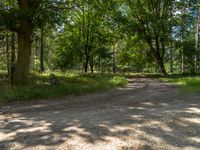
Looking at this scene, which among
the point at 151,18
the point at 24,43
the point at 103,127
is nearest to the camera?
the point at 103,127

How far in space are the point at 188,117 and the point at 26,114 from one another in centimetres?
453

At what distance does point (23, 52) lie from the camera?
14508 mm

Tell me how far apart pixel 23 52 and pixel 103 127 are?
30.9ft

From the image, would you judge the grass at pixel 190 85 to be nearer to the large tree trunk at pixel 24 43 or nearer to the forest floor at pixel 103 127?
the forest floor at pixel 103 127

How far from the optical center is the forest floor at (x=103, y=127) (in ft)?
17.3

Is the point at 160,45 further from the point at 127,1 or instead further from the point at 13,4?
the point at 13,4

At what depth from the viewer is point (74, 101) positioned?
10719 millimetres

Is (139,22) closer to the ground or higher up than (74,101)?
higher up

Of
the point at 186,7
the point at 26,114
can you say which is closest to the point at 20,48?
the point at 26,114

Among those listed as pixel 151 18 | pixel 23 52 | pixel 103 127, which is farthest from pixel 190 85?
pixel 151 18

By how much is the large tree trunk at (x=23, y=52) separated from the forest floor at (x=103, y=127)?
504 centimetres

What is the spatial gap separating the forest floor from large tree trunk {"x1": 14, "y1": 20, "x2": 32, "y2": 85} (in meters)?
5.04

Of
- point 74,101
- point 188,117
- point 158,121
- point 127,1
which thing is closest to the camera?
point 158,121

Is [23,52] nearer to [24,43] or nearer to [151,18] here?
[24,43]
